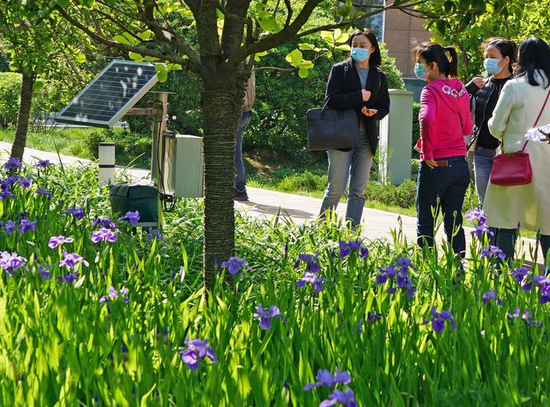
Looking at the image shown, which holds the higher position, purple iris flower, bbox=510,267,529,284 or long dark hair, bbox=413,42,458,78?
long dark hair, bbox=413,42,458,78

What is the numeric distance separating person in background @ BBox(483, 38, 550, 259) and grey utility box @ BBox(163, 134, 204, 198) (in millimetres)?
2326

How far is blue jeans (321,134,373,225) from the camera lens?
687 cm

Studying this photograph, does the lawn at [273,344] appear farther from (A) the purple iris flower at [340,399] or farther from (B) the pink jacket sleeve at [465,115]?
(B) the pink jacket sleeve at [465,115]

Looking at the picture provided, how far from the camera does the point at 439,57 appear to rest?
19.8 feet

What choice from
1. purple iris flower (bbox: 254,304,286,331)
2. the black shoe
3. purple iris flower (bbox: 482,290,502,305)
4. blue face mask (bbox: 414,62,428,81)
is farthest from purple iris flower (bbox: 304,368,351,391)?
the black shoe

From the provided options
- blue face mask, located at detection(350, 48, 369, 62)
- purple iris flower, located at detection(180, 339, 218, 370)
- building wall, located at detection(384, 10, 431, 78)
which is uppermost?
building wall, located at detection(384, 10, 431, 78)

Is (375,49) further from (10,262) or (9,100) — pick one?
(9,100)

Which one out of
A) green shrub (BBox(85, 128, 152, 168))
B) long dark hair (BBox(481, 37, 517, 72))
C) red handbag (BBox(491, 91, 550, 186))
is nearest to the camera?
red handbag (BBox(491, 91, 550, 186))

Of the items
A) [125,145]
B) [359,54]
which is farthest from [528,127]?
[125,145]

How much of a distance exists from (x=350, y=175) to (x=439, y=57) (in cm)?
133

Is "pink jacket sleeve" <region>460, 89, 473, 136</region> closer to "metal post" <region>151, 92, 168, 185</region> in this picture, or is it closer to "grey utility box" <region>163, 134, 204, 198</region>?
"grey utility box" <region>163, 134, 204, 198</region>

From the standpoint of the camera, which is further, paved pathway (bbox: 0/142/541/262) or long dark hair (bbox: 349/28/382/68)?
paved pathway (bbox: 0/142/541/262)

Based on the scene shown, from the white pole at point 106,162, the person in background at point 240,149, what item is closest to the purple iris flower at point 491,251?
the white pole at point 106,162

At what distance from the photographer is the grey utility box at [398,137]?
13.4m
